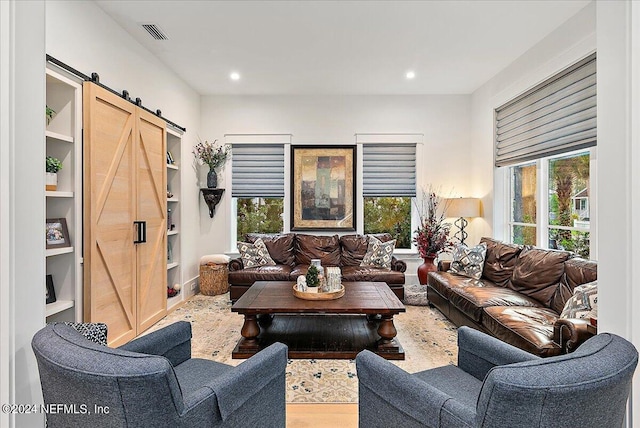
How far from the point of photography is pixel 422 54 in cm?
396

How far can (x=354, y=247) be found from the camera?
198 inches

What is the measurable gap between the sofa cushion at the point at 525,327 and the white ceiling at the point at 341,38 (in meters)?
2.63

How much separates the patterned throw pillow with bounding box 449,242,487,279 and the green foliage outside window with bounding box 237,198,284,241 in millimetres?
2706

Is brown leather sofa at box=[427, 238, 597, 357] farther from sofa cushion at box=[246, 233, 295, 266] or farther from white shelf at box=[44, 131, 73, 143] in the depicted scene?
white shelf at box=[44, 131, 73, 143]

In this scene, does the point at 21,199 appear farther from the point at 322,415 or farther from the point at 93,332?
the point at 322,415

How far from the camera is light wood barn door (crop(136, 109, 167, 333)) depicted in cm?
359

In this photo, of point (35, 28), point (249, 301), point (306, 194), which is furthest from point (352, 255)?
point (35, 28)

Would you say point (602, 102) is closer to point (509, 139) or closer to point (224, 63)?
point (509, 139)

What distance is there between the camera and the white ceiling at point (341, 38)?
303 centimetres

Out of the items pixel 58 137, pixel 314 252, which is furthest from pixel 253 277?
pixel 58 137

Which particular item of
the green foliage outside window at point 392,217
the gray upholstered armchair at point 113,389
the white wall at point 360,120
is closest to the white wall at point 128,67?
the white wall at point 360,120

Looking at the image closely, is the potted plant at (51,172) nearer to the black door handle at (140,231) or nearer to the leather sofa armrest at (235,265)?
the black door handle at (140,231)

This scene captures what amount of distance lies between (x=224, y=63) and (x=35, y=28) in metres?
3.37

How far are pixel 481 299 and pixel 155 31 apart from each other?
4.11 metres
